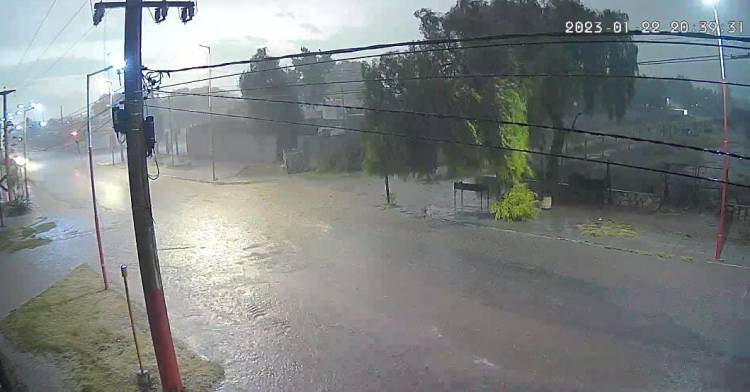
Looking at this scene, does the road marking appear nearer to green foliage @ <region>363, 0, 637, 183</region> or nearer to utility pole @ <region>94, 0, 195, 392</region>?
utility pole @ <region>94, 0, 195, 392</region>

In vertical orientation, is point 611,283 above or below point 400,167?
below

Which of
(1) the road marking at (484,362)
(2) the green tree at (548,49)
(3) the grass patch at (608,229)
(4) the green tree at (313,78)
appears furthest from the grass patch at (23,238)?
(4) the green tree at (313,78)

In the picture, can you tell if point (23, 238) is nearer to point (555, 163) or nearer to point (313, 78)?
point (555, 163)

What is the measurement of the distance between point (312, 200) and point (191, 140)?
26773 mm

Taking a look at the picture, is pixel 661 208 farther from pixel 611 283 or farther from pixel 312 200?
pixel 312 200

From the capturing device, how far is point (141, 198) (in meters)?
6.98

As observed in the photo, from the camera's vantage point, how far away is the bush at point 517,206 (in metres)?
18.8

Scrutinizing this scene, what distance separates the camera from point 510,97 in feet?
60.3

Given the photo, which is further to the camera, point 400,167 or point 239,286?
point 400,167

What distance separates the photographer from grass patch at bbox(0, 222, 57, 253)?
15.8 metres

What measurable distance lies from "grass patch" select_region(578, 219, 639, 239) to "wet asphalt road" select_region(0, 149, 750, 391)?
1.73 m

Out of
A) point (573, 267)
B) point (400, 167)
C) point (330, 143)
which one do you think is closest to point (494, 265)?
point (573, 267)

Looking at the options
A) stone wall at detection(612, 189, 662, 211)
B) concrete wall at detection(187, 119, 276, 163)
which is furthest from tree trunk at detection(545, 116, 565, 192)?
concrete wall at detection(187, 119, 276, 163)

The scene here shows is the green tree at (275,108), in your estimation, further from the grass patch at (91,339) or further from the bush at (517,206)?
the grass patch at (91,339)
